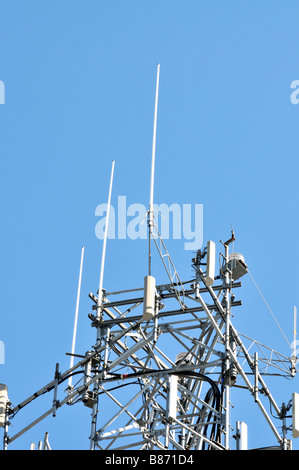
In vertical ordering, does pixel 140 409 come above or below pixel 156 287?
below

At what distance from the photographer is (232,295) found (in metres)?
40.8

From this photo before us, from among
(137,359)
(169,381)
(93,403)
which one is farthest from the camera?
(137,359)

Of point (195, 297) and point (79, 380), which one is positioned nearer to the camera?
point (195, 297)

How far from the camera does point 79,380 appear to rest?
41.9 meters
